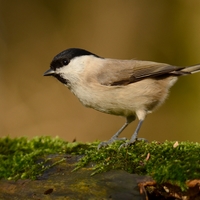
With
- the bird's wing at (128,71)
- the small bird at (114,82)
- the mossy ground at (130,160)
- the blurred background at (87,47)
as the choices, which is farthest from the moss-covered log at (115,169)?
the blurred background at (87,47)

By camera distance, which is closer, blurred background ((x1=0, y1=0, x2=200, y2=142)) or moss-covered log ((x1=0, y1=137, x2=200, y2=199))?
moss-covered log ((x1=0, y1=137, x2=200, y2=199))

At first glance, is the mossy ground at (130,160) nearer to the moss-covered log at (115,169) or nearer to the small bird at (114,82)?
the moss-covered log at (115,169)

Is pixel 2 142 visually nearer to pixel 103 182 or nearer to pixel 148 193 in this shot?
pixel 103 182

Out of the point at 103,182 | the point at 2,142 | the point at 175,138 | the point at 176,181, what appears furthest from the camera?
the point at 175,138

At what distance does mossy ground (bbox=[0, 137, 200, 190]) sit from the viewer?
1.93 meters

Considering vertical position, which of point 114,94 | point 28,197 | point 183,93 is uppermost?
point 114,94

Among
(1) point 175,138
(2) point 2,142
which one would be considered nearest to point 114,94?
(2) point 2,142

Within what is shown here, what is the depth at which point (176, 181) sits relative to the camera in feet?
6.13

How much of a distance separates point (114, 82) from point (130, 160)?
901 millimetres

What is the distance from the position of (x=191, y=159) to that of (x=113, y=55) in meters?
4.48

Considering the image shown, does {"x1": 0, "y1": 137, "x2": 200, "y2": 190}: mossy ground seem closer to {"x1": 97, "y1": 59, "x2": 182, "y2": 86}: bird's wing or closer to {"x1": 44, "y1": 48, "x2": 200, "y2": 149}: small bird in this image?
{"x1": 44, "y1": 48, "x2": 200, "y2": 149}: small bird

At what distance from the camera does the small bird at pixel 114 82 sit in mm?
2895

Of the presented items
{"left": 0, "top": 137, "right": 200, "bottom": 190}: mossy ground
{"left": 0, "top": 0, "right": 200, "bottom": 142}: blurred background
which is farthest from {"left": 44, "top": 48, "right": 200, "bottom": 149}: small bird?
{"left": 0, "top": 0, "right": 200, "bottom": 142}: blurred background

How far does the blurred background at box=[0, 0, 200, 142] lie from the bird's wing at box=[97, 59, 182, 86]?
3.00 metres
